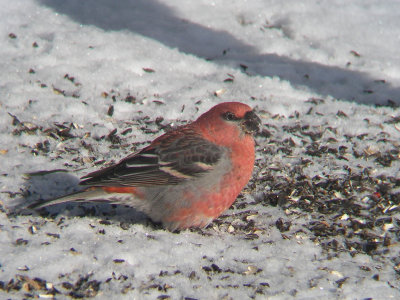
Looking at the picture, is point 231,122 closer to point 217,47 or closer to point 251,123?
point 251,123

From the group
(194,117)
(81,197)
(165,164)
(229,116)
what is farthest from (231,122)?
(194,117)

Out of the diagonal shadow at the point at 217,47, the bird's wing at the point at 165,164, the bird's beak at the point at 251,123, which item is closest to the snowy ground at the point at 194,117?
the diagonal shadow at the point at 217,47

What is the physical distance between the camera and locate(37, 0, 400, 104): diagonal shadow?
668cm

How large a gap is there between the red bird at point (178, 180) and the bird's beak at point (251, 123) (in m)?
0.13

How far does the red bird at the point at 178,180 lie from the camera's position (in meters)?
4.40

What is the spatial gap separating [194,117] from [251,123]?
1.48 m

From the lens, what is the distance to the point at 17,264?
3.84m

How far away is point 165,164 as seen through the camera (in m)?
4.50

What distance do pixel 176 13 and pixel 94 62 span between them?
1492 millimetres

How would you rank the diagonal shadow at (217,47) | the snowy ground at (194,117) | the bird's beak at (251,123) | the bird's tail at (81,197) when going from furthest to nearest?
the diagonal shadow at (217,47)
the bird's beak at (251,123)
the bird's tail at (81,197)
the snowy ground at (194,117)

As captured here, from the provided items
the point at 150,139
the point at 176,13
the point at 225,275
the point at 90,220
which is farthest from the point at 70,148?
the point at 176,13

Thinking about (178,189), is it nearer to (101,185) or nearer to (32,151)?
(101,185)

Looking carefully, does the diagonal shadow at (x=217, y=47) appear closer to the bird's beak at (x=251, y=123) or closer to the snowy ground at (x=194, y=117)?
the snowy ground at (x=194, y=117)

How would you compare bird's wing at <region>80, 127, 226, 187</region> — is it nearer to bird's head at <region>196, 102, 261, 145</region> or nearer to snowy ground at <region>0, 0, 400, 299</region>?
bird's head at <region>196, 102, 261, 145</region>
